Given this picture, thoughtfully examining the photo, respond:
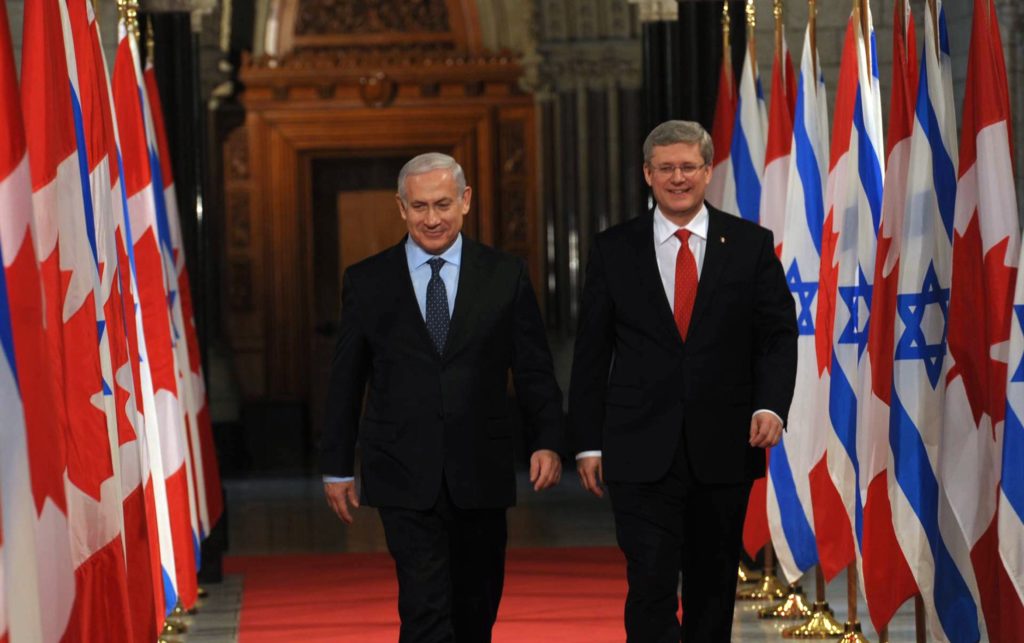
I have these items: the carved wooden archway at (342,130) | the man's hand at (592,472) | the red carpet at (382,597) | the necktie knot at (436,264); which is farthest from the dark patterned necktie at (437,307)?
the carved wooden archway at (342,130)

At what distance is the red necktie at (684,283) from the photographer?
16.4 ft

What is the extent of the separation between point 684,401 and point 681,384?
0.16 ft

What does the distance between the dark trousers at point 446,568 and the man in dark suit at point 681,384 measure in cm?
34

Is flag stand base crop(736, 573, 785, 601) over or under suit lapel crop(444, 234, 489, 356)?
under

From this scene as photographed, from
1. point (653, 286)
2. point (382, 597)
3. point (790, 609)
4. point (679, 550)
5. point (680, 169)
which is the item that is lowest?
point (382, 597)

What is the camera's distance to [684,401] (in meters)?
4.90

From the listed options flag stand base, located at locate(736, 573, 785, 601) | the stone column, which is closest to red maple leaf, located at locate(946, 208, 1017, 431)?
flag stand base, located at locate(736, 573, 785, 601)

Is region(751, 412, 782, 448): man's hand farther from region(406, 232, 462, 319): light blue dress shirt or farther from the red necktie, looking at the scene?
region(406, 232, 462, 319): light blue dress shirt

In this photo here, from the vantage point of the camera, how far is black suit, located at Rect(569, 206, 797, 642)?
4.90 m

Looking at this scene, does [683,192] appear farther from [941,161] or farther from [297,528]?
[297,528]

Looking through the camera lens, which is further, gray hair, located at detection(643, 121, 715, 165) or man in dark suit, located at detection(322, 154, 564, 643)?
gray hair, located at detection(643, 121, 715, 165)

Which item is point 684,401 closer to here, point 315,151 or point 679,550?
point 679,550

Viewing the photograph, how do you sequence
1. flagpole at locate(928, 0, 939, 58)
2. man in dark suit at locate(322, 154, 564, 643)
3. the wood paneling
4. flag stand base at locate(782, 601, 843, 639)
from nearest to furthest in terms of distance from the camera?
man in dark suit at locate(322, 154, 564, 643), flagpole at locate(928, 0, 939, 58), flag stand base at locate(782, 601, 843, 639), the wood paneling

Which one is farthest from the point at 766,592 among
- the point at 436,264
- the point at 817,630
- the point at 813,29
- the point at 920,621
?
the point at 436,264
